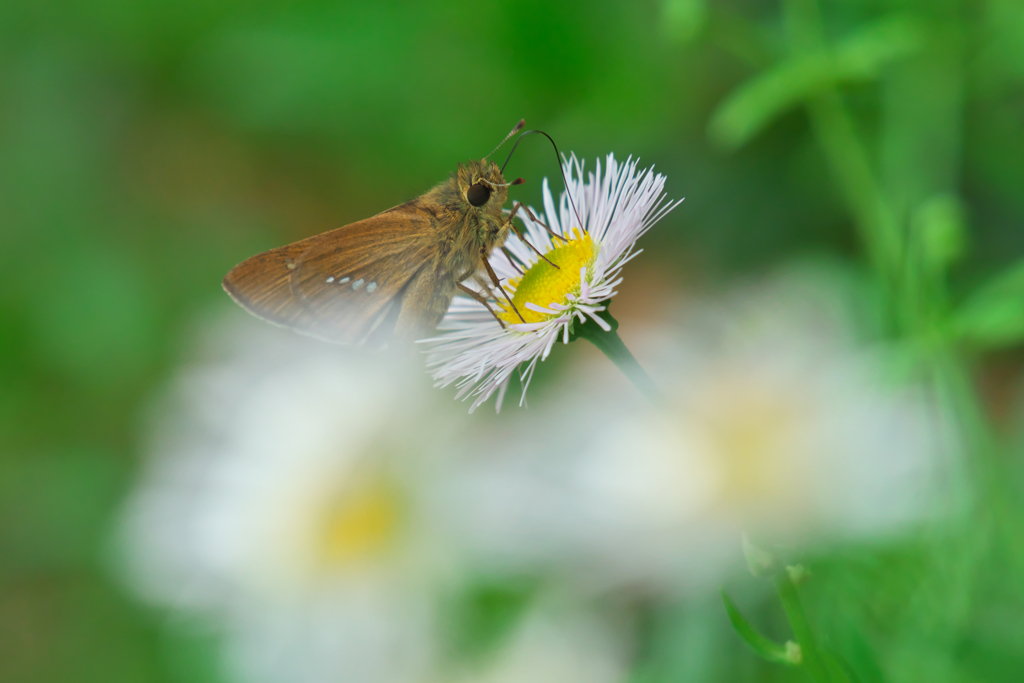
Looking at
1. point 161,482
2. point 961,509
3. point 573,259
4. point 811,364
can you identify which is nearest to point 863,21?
point 811,364

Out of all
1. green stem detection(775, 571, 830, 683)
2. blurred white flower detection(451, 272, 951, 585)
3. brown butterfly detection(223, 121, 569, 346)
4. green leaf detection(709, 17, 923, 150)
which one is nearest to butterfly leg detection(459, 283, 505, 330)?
brown butterfly detection(223, 121, 569, 346)

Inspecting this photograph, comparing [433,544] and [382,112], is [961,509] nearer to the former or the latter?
[433,544]

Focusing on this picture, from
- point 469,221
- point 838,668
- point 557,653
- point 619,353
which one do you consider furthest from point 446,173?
point 838,668

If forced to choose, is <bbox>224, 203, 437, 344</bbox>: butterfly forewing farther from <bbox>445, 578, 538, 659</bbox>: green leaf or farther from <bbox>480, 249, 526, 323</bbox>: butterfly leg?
<bbox>445, 578, 538, 659</bbox>: green leaf

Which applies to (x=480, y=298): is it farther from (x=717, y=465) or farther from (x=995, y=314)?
(x=995, y=314)

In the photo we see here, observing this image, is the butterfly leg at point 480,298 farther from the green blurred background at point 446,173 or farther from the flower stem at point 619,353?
the green blurred background at point 446,173
